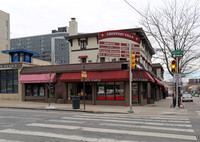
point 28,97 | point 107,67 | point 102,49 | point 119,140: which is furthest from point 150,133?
point 28,97

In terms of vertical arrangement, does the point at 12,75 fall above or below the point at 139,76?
above

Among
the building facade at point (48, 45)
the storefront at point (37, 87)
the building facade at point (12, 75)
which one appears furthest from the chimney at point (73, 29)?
the building facade at point (48, 45)

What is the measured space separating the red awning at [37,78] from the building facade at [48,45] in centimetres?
9626

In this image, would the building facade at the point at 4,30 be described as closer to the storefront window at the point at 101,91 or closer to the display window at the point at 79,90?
the display window at the point at 79,90

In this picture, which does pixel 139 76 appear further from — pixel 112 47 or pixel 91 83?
pixel 91 83

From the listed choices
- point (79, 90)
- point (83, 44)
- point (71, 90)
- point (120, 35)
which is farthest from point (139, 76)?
point (83, 44)

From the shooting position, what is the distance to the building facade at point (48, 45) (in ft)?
417

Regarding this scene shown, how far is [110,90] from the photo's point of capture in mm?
22859

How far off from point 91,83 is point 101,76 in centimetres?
188

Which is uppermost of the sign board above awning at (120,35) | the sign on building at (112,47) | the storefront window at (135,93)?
the sign board above awning at (120,35)

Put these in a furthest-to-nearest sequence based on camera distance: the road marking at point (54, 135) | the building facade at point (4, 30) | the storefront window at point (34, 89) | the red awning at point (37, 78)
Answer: the building facade at point (4, 30) → the storefront window at point (34, 89) → the red awning at point (37, 78) → the road marking at point (54, 135)

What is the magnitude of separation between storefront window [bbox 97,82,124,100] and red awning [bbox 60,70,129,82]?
103 cm

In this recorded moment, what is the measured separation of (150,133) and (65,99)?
58.0 feet

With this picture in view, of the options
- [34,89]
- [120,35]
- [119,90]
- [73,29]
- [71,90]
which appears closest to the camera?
[120,35]
